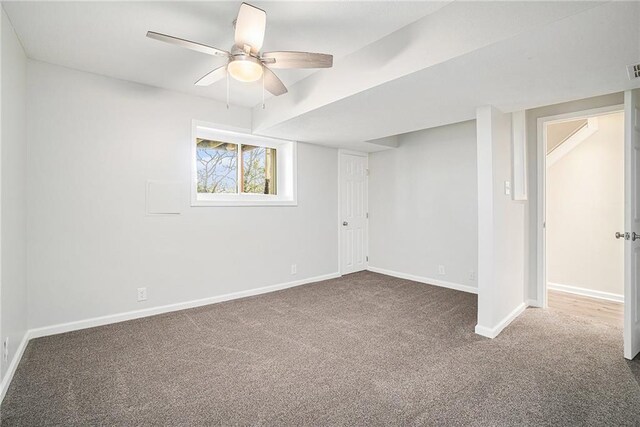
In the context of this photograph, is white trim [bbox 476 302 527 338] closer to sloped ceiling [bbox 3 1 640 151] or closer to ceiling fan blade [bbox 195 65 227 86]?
sloped ceiling [bbox 3 1 640 151]

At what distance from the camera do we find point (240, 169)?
13.4 ft

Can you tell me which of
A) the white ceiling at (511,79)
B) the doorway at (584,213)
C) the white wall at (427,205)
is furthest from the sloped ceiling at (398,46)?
the doorway at (584,213)

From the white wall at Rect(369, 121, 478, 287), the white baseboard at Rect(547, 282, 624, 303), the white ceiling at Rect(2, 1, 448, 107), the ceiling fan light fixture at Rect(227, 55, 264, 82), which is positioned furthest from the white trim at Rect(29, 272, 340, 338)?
the white baseboard at Rect(547, 282, 624, 303)

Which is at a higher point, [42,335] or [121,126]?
[121,126]

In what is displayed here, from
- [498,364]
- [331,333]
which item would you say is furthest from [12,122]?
[498,364]

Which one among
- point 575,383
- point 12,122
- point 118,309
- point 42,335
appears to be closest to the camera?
point 575,383

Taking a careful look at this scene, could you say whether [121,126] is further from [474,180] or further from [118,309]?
[474,180]

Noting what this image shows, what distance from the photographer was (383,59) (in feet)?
7.52

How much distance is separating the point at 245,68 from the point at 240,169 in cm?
212

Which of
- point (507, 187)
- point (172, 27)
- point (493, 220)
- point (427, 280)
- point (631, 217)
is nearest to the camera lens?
point (172, 27)

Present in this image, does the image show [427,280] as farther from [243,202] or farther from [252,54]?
[252,54]

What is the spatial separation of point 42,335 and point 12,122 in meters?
1.80

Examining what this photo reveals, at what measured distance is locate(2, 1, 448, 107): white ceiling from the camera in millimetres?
1955

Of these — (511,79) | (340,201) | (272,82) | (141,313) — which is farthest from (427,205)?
(141,313)
